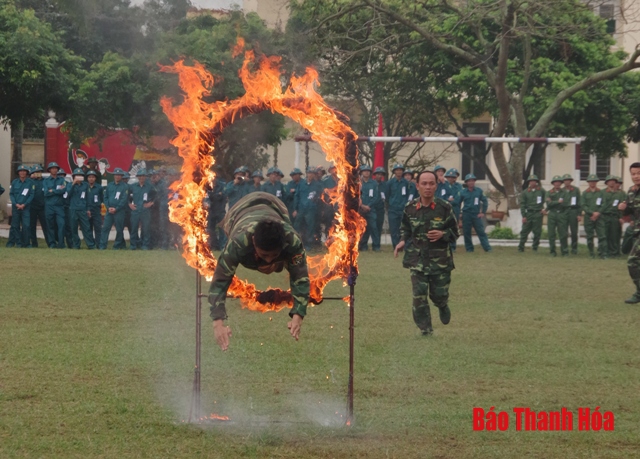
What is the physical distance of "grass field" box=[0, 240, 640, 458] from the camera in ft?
23.0

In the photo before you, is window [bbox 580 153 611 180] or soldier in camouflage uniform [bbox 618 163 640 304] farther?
window [bbox 580 153 611 180]

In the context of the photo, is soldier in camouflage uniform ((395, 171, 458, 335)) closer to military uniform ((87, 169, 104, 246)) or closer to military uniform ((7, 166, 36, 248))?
military uniform ((87, 169, 104, 246))

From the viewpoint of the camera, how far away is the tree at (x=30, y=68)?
2325cm

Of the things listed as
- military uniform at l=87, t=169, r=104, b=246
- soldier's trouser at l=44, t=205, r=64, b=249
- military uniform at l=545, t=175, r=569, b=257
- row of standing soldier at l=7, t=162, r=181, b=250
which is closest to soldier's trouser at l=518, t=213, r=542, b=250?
military uniform at l=545, t=175, r=569, b=257

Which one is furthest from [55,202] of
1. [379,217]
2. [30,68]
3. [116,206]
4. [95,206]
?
[379,217]

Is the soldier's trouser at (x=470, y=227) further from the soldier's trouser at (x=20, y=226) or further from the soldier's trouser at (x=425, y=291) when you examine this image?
the soldier's trouser at (x=425, y=291)

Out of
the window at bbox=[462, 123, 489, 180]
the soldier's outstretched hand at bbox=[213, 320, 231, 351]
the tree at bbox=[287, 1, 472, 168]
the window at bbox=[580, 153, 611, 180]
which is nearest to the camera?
the soldier's outstretched hand at bbox=[213, 320, 231, 351]

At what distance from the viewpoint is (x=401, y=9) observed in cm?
2634

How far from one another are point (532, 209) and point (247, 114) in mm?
17669

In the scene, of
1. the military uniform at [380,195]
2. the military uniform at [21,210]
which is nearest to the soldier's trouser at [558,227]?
the military uniform at [380,195]

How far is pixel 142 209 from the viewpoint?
2342 centimetres

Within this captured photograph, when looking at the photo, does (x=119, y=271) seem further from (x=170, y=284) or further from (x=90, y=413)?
(x=90, y=413)

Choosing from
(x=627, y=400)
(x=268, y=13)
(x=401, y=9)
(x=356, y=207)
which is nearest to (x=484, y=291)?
(x=627, y=400)

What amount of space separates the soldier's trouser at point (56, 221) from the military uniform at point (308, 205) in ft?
19.3
